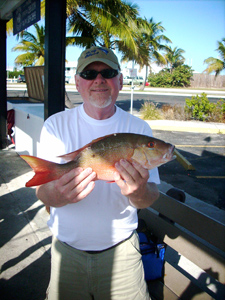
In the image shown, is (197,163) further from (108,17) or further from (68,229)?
(108,17)

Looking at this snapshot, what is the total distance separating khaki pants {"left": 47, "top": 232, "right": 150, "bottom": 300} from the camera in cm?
196

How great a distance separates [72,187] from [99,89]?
2.60ft

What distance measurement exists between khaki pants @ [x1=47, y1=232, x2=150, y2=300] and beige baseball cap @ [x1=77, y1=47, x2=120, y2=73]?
1351 millimetres

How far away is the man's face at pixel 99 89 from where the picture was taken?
6.75 ft

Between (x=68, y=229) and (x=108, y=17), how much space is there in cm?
1546

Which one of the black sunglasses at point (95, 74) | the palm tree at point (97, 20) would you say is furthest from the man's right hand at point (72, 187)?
the palm tree at point (97, 20)

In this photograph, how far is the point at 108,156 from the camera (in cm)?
168

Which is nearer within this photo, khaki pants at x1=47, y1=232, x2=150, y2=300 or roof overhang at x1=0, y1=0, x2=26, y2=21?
khaki pants at x1=47, y1=232, x2=150, y2=300

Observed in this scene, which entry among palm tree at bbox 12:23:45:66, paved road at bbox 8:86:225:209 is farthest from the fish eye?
palm tree at bbox 12:23:45:66

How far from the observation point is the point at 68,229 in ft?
6.48

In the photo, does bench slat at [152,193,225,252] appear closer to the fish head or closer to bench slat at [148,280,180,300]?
bench slat at [148,280,180,300]

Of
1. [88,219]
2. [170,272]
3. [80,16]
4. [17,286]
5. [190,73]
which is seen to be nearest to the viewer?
[88,219]

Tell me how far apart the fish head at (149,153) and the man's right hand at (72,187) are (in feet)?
0.98

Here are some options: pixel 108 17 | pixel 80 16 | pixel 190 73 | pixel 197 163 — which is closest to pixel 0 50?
pixel 197 163
